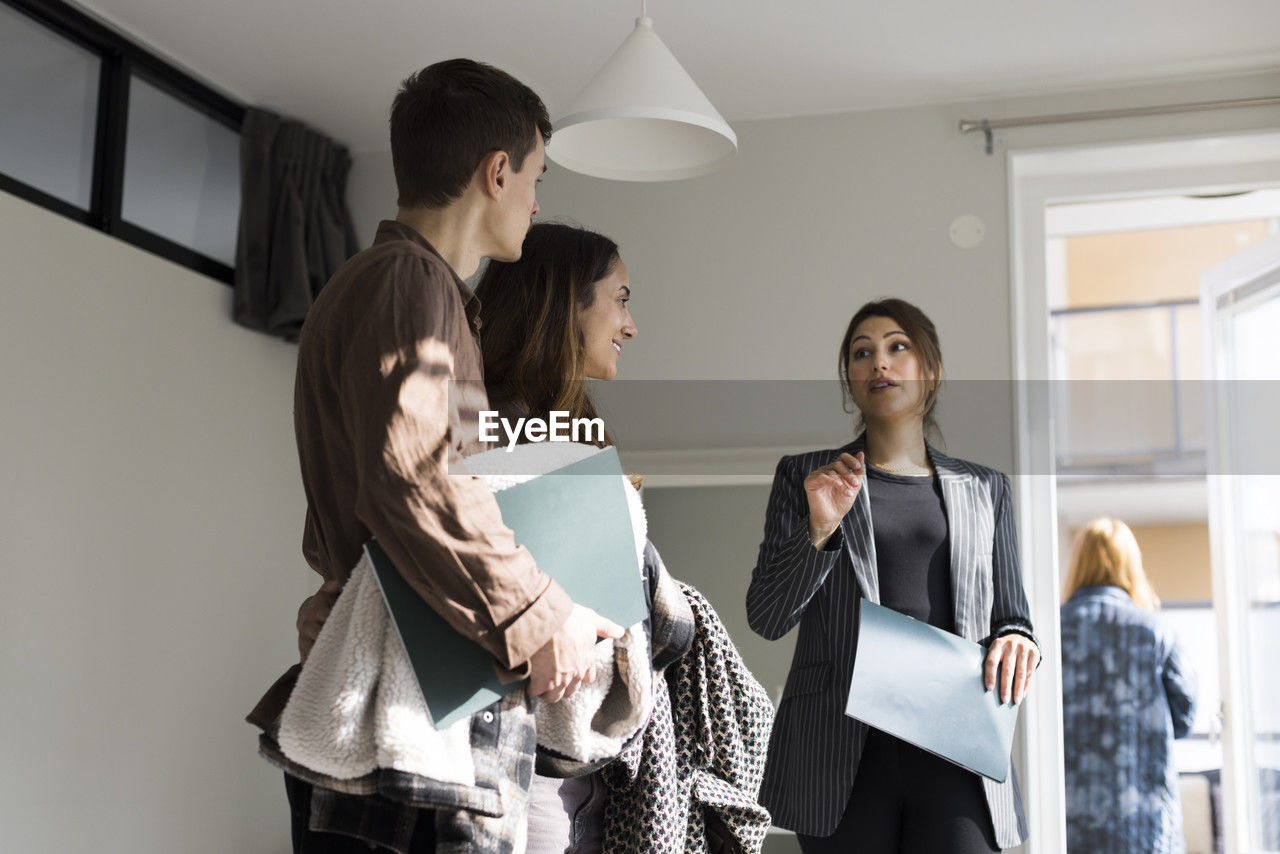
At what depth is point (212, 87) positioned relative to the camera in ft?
10.6

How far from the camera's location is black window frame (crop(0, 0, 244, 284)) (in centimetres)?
273

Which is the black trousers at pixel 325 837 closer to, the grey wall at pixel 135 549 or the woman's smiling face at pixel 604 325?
Result: the woman's smiling face at pixel 604 325

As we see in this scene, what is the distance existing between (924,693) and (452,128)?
1.13 m

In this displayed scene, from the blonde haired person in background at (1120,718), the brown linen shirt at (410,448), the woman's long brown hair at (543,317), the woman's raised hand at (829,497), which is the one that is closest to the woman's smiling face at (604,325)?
the woman's long brown hair at (543,317)

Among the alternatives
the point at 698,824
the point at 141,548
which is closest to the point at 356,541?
the point at 698,824

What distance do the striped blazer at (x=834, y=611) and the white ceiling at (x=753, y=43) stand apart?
4.13 feet

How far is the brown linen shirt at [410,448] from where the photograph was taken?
39.6 inches

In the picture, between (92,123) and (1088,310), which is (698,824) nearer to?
(92,123)

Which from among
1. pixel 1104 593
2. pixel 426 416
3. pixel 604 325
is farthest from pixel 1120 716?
pixel 426 416

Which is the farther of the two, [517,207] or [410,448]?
[517,207]

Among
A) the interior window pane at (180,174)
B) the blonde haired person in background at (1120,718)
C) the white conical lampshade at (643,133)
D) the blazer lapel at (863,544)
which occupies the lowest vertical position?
the blonde haired person in background at (1120,718)

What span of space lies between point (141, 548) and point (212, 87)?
1230mm

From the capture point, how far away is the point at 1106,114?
10.2 ft

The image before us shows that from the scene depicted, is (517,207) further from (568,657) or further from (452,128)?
(568,657)
